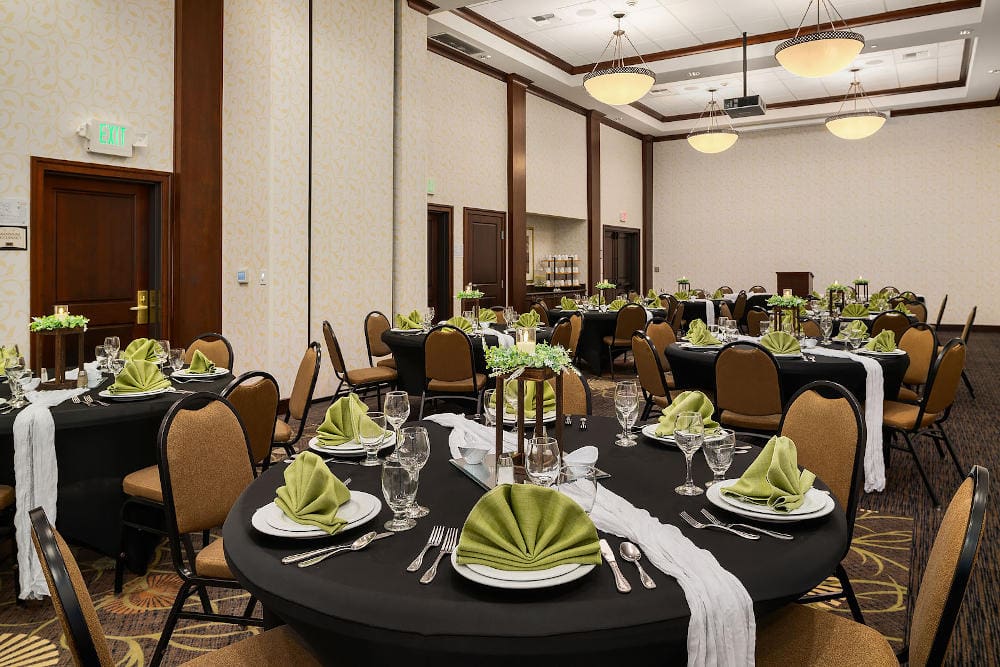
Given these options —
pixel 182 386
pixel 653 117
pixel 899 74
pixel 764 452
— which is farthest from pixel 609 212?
pixel 764 452

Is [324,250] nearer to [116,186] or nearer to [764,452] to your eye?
[116,186]

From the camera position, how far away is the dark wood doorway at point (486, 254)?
10305 millimetres

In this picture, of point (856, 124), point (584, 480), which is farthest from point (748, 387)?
point (856, 124)

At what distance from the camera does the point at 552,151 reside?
1223 centimetres

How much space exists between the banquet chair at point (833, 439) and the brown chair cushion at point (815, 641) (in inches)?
18.5

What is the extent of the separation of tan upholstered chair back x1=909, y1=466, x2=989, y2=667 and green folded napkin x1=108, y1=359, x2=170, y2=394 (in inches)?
123

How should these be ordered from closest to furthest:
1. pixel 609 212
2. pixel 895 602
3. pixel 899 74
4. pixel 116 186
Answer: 1. pixel 895 602
2. pixel 116 186
3. pixel 899 74
4. pixel 609 212

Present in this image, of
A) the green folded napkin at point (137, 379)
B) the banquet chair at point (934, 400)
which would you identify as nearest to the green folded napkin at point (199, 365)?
the green folded napkin at point (137, 379)

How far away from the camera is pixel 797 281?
13.3 metres

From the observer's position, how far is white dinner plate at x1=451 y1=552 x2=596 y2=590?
1.27 meters

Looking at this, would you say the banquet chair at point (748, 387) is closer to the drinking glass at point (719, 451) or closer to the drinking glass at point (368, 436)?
the drinking glass at point (719, 451)

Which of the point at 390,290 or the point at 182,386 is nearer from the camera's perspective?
the point at 182,386

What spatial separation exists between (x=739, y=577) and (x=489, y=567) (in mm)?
485

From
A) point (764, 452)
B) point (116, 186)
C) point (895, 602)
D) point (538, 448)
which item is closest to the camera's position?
point (538, 448)
